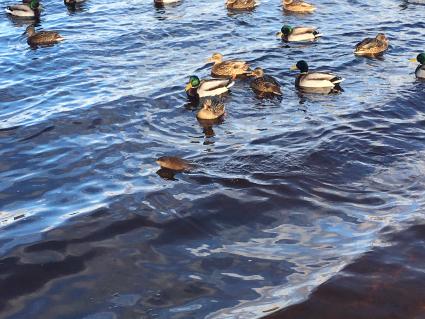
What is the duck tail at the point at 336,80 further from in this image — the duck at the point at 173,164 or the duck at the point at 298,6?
the duck at the point at 298,6

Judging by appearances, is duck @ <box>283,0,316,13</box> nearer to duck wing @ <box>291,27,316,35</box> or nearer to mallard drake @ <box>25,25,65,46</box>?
duck wing @ <box>291,27,316,35</box>

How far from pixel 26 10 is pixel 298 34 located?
8.68 m

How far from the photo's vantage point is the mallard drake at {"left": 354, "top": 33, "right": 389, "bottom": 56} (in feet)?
50.5

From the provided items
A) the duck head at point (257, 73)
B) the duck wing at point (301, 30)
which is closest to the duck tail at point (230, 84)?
the duck head at point (257, 73)

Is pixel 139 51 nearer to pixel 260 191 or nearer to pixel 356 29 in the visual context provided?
pixel 356 29

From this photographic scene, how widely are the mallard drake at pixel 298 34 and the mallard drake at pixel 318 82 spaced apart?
3138 millimetres

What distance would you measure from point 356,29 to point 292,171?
8983 mm

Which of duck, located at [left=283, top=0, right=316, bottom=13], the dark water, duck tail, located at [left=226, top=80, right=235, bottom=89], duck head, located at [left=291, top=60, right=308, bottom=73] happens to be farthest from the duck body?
duck, located at [left=283, top=0, right=316, bottom=13]

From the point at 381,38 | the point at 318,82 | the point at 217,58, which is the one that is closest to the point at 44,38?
the point at 217,58

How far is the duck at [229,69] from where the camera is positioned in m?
14.4

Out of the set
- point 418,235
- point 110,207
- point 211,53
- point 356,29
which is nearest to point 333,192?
point 418,235

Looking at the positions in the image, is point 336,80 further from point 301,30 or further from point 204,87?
point 301,30

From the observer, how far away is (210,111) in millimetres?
12305

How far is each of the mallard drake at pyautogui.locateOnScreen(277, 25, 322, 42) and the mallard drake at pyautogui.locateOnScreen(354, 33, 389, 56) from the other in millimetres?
1547
